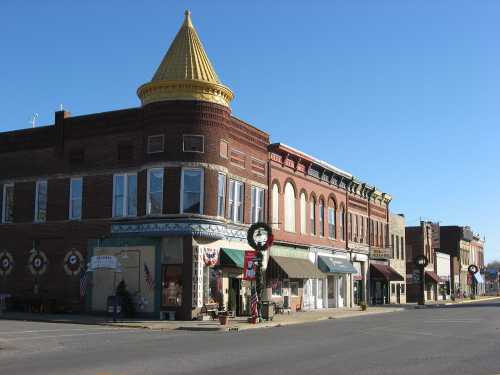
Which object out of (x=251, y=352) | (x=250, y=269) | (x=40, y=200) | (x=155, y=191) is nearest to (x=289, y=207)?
(x=250, y=269)

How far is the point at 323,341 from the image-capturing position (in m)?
20.5

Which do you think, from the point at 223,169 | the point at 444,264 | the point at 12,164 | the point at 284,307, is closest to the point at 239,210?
the point at 223,169

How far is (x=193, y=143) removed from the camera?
3212cm

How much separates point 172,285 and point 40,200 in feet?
32.7

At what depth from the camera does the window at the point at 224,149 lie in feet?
109

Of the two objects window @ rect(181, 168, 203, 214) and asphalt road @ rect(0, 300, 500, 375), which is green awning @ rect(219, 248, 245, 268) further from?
asphalt road @ rect(0, 300, 500, 375)

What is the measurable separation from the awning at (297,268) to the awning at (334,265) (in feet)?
4.74

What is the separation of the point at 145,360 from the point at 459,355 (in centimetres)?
774

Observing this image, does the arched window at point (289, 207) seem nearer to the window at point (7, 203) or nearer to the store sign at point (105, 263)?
the store sign at point (105, 263)

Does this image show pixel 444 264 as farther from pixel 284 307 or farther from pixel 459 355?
pixel 459 355

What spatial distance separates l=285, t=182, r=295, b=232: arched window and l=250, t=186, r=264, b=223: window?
3597 millimetres

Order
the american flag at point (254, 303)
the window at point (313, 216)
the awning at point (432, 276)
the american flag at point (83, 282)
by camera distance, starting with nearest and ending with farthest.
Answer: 1. the american flag at point (254, 303)
2. the american flag at point (83, 282)
3. the window at point (313, 216)
4. the awning at point (432, 276)

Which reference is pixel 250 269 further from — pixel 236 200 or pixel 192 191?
pixel 236 200

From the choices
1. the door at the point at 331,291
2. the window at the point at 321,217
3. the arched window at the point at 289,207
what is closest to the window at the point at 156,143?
the arched window at the point at 289,207
